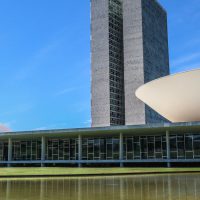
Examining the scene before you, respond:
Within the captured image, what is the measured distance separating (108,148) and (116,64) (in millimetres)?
76656

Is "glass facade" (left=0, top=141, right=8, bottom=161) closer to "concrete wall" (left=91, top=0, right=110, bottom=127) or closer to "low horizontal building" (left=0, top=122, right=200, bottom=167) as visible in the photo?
"low horizontal building" (left=0, top=122, right=200, bottom=167)

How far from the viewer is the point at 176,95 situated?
1453 inches

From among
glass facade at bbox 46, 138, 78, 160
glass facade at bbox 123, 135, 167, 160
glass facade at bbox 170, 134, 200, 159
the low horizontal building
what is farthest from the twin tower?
glass facade at bbox 170, 134, 200, 159

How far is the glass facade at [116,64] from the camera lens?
11844 centimetres

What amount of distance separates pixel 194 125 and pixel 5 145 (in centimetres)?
2824

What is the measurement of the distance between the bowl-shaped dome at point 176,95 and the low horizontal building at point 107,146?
5.49 ft

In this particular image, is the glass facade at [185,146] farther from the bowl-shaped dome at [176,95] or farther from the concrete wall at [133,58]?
the concrete wall at [133,58]

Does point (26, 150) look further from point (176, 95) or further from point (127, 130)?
point (176, 95)

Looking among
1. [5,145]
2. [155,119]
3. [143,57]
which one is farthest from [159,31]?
[5,145]

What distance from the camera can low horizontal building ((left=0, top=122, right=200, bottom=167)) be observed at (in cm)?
4075

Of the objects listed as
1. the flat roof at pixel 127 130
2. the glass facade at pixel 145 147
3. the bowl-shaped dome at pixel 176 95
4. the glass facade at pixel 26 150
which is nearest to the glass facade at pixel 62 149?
the glass facade at pixel 26 150

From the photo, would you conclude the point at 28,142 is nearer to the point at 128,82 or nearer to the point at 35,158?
the point at 35,158

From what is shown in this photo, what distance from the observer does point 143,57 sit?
118 metres

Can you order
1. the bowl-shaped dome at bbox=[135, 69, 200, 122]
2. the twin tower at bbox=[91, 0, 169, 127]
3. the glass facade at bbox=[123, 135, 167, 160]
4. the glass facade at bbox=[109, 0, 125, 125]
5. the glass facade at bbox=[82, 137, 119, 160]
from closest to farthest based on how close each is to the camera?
the bowl-shaped dome at bbox=[135, 69, 200, 122] → the glass facade at bbox=[123, 135, 167, 160] → the glass facade at bbox=[82, 137, 119, 160] → the twin tower at bbox=[91, 0, 169, 127] → the glass facade at bbox=[109, 0, 125, 125]
